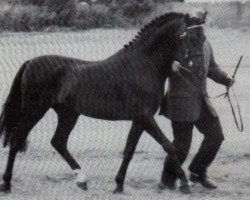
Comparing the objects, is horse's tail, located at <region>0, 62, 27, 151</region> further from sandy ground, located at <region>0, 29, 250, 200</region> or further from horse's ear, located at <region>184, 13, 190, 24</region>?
horse's ear, located at <region>184, 13, 190, 24</region>

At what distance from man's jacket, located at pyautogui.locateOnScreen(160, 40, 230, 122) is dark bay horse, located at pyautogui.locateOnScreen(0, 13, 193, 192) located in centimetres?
23

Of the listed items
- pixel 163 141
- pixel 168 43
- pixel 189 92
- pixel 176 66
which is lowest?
pixel 163 141


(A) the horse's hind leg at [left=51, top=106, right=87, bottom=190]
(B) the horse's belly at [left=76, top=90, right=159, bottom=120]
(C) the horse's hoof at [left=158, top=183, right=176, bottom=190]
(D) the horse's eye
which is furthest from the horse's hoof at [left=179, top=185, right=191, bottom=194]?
(D) the horse's eye

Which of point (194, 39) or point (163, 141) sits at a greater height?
point (194, 39)

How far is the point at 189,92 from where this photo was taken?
7.17m

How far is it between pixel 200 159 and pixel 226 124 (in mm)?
4945

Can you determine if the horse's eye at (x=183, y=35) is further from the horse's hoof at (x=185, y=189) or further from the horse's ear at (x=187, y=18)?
the horse's hoof at (x=185, y=189)

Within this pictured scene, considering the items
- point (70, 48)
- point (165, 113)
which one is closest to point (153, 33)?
point (165, 113)

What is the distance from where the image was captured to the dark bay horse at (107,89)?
6.98m

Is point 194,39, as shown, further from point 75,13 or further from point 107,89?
point 75,13

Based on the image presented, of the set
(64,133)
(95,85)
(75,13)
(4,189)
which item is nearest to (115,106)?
(95,85)

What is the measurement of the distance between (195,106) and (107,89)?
1025 millimetres

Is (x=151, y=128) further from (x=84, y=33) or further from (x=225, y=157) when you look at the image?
(x=84, y=33)

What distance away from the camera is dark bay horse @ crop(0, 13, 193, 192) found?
22.9 ft
